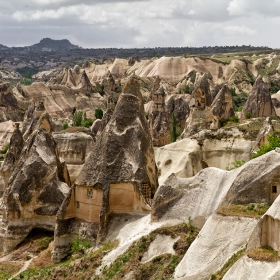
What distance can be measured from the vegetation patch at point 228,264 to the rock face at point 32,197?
11.7 m

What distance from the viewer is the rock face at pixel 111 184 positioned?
829 inches

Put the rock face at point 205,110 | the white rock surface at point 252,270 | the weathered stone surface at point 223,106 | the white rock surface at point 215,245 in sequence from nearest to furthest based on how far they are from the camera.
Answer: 1. the white rock surface at point 252,270
2. the white rock surface at point 215,245
3. the rock face at point 205,110
4. the weathered stone surface at point 223,106

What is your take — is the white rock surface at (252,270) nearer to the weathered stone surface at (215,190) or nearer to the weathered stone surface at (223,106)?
the weathered stone surface at (215,190)

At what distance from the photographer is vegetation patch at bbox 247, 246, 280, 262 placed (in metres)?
12.5

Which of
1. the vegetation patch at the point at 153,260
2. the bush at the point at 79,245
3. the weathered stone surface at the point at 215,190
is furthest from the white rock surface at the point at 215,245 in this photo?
the bush at the point at 79,245

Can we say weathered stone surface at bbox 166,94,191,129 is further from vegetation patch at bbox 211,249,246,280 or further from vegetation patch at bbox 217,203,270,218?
vegetation patch at bbox 211,249,246,280

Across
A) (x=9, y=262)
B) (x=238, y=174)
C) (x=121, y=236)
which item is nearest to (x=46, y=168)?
(x=9, y=262)

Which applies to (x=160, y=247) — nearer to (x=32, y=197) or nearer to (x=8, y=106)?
(x=32, y=197)

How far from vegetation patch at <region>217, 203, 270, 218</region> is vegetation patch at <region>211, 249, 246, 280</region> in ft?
4.60

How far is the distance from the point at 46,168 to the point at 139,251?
8799 millimetres

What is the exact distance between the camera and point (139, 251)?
690 inches

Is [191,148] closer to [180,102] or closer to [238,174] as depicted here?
[238,174]

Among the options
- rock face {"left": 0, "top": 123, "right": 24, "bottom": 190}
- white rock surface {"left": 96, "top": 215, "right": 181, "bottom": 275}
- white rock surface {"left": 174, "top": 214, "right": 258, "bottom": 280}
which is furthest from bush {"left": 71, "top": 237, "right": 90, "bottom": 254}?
rock face {"left": 0, "top": 123, "right": 24, "bottom": 190}

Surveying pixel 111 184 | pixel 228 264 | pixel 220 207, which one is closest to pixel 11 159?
pixel 111 184
